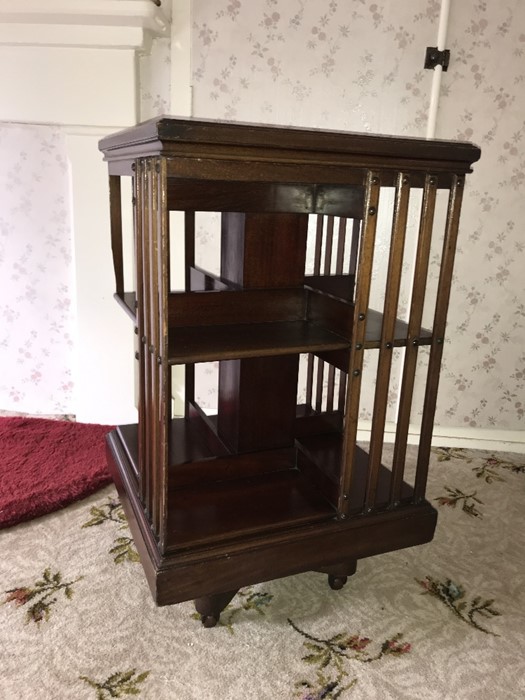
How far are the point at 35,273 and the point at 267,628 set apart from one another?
5.15 ft

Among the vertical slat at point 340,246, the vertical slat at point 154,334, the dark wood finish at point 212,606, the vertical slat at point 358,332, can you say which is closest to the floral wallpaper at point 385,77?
the vertical slat at point 340,246

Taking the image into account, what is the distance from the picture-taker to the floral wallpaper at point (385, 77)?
6.30 feet

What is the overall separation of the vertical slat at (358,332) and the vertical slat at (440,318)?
0.19 meters

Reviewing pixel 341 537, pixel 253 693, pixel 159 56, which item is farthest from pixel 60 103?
pixel 253 693

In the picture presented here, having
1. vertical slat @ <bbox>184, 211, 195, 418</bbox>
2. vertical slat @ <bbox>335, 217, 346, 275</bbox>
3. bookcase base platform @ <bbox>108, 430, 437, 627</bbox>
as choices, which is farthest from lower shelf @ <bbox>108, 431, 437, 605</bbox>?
vertical slat @ <bbox>335, 217, 346, 275</bbox>

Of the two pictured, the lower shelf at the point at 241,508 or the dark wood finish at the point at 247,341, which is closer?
the dark wood finish at the point at 247,341

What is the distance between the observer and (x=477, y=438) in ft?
7.54

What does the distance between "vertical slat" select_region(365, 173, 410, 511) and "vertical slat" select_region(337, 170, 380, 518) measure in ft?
0.16

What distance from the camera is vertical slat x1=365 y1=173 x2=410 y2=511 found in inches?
47.0

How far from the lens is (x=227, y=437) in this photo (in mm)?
1550

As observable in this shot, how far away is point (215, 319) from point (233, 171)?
39cm

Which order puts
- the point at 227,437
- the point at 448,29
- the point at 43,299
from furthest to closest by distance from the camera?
1. the point at 43,299
2. the point at 448,29
3. the point at 227,437

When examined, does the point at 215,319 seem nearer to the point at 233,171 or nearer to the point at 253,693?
the point at 233,171

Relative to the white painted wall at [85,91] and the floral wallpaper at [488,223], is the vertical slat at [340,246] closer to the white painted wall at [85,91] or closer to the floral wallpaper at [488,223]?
the floral wallpaper at [488,223]
